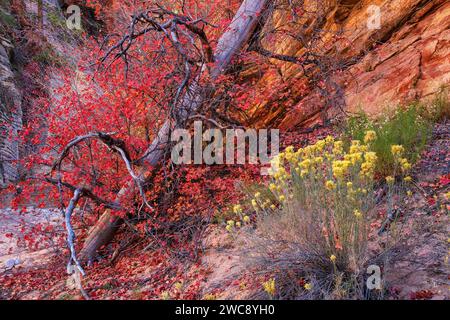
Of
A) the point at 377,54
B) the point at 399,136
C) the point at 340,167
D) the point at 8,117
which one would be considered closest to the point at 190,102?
the point at 399,136

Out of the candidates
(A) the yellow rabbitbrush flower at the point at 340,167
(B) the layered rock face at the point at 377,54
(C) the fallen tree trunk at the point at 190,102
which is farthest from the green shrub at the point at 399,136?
(C) the fallen tree trunk at the point at 190,102

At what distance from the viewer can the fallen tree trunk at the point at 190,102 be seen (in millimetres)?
5766

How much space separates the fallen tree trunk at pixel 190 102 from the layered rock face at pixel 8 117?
5830mm

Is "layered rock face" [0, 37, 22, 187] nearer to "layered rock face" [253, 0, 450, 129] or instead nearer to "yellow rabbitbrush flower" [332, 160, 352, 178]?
"layered rock face" [253, 0, 450, 129]

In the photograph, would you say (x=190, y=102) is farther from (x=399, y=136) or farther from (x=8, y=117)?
(x=8, y=117)

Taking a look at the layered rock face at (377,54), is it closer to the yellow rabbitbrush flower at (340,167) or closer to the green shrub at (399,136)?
the green shrub at (399,136)

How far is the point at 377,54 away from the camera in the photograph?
768 cm

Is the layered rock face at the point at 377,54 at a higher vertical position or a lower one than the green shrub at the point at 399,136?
A: higher

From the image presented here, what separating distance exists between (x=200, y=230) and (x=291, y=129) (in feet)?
11.7

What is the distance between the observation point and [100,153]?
22.1 ft

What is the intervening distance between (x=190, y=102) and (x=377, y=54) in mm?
4205
